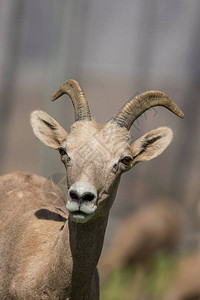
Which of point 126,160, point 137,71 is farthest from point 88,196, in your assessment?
point 137,71

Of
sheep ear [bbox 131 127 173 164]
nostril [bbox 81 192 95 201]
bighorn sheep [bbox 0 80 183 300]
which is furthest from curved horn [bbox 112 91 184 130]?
nostril [bbox 81 192 95 201]

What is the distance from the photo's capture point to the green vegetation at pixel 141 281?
12625 millimetres

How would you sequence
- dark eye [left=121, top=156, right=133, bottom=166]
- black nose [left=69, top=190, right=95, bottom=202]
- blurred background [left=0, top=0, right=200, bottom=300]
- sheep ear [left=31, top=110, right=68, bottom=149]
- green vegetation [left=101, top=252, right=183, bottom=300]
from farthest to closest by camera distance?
blurred background [left=0, top=0, right=200, bottom=300], green vegetation [left=101, top=252, right=183, bottom=300], sheep ear [left=31, top=110, right=68, bottom=149], dark eye [left=121, top=156, right=133, bottom=166], black nose [left=69, top=190, right=95, bottom=202]

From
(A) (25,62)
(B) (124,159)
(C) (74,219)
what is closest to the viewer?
(C) (74,219)

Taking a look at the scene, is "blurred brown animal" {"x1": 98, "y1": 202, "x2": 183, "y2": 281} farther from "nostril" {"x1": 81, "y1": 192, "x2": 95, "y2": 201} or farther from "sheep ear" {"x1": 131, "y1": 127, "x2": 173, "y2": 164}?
"nostril" {"x1": 81, "y1": 192, "x2": 95, "y2": 201}

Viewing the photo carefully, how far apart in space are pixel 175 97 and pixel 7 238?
1191cm

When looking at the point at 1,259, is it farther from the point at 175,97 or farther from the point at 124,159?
the point at 175,97

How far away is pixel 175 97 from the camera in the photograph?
58.2 feet

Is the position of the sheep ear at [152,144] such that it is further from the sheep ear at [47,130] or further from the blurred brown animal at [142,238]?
the blurred brown animal at [142,238]

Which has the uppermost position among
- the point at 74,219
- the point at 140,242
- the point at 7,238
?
the point at 74,219

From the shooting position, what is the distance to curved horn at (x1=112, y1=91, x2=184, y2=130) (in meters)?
5.80

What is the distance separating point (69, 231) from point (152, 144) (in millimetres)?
1109

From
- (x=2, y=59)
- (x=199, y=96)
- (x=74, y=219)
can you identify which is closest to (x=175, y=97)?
(x=199, y=96)

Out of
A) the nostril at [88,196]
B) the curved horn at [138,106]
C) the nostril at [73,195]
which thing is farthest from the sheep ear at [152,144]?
the nostril at [73,195]
